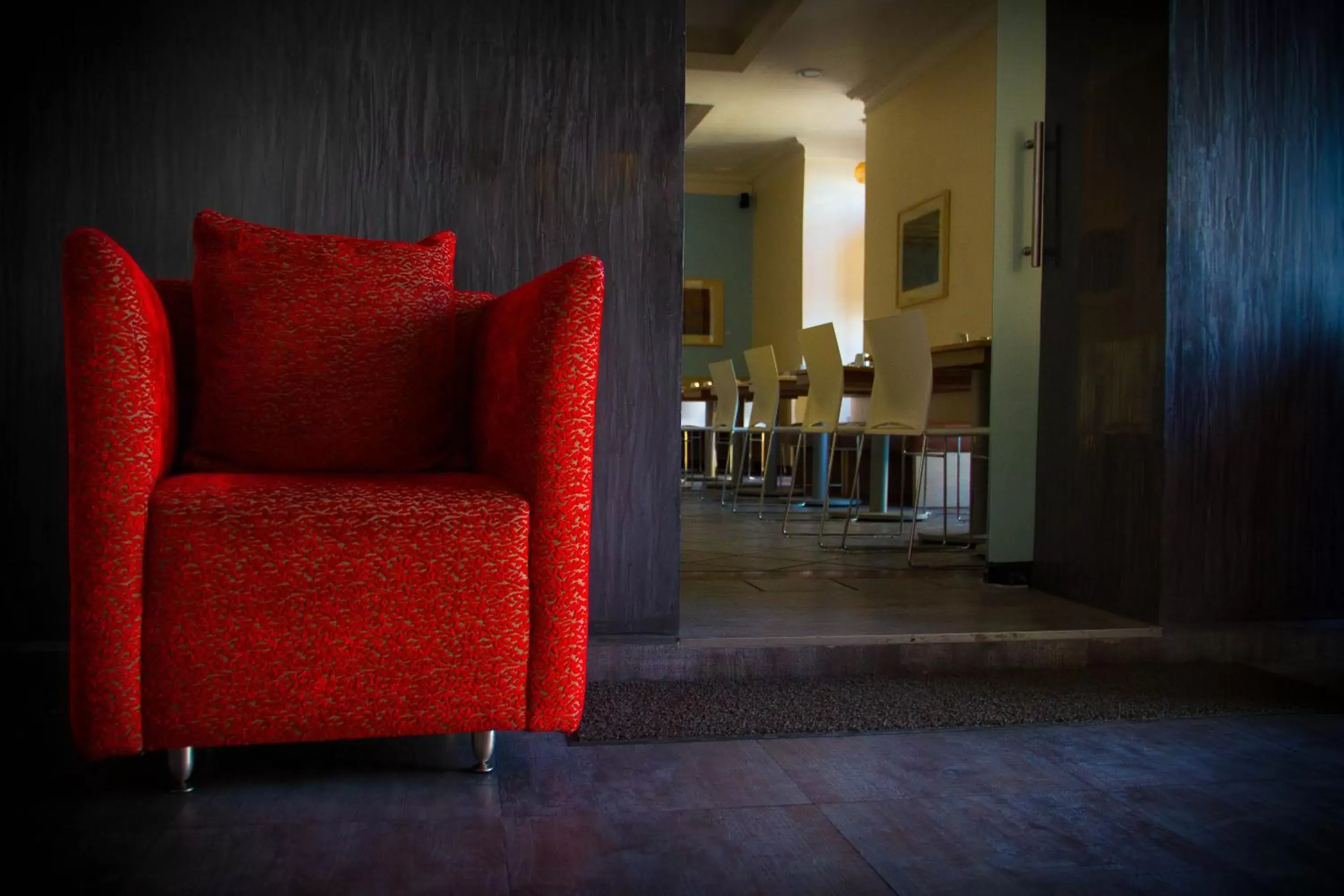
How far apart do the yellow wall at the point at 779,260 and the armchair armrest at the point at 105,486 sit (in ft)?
26.8

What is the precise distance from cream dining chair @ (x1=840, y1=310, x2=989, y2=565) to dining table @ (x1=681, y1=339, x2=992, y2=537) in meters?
0.13

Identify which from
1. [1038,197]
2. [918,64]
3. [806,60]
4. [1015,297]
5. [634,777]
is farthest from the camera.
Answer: [806,60]

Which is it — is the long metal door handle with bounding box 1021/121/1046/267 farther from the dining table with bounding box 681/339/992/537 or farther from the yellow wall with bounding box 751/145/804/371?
the yellow wall with bounding box 751/145/804/371

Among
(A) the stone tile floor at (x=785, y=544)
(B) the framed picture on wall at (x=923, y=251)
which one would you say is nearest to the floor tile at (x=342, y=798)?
(A) the stone tile floor at (x=785, y=544)

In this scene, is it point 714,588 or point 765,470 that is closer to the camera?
point 714,588

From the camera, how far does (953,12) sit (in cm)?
648

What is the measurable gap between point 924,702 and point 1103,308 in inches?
54.7

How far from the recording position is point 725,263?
36.3 feet

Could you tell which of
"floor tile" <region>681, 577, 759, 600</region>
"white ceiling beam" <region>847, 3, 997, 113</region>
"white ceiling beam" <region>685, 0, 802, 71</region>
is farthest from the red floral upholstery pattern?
"white ceiling beam" <region>847, 3, 997, 113</region>

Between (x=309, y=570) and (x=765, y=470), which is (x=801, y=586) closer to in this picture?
(x=309, y=570)

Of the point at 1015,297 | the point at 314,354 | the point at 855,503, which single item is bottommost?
the point at 855,503

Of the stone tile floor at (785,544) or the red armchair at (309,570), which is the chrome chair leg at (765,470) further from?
the red armchair at (309,570)

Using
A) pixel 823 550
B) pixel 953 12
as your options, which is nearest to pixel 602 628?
pixel 823 550

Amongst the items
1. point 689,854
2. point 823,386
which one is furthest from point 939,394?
point 689,854
